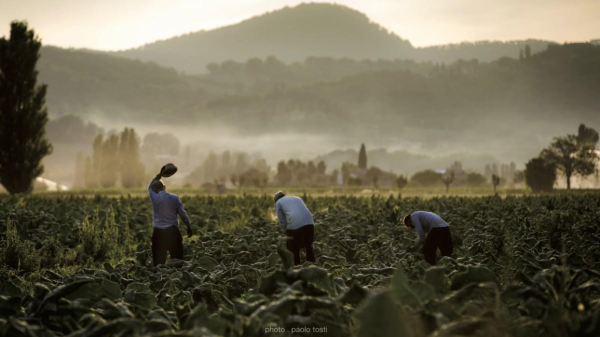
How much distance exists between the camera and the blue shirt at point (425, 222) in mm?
12727

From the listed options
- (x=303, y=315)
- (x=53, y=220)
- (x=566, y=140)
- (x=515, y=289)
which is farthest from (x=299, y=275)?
(x=566, y=140)

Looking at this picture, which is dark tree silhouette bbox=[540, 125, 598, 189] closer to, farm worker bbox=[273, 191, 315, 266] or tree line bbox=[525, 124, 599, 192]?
tree line bbox=[525, 124, 599, 192]

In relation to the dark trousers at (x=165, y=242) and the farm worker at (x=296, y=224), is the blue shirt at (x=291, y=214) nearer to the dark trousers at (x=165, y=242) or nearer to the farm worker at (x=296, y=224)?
the farm worker at (x=296, y=224)

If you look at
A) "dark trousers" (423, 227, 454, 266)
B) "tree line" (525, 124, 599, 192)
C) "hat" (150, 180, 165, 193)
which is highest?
"tree line" (525, 124, 599, 192)

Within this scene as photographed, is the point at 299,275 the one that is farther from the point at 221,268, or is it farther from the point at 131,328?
the point at 221,268

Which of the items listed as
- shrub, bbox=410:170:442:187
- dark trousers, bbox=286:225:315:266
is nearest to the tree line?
shrub, bbox=410:170:442:187

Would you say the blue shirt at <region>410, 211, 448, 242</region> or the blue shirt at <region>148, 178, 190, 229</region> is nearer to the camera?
the blue shirt at <region>148, 178, 190, 229</region>

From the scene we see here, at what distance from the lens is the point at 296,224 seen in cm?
1259

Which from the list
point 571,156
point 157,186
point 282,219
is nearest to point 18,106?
point 157,186

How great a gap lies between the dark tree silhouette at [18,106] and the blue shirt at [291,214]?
4840 cm

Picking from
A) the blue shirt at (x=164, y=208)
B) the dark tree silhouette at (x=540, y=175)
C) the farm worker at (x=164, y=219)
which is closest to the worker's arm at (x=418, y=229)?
the farm worker at (x=164, y=219)

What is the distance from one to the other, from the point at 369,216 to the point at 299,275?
19.2m

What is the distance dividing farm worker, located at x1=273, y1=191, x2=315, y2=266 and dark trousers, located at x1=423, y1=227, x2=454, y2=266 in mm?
2839

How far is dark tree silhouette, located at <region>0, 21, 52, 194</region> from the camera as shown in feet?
171
